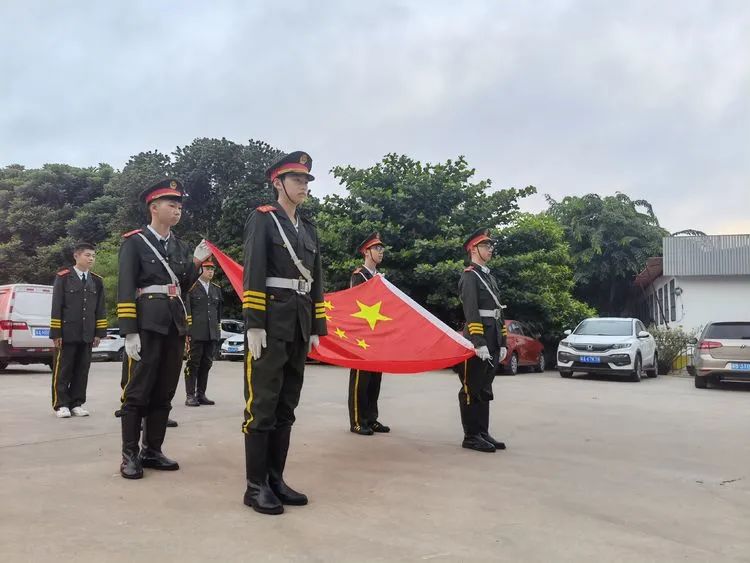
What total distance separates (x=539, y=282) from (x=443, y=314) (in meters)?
3.12

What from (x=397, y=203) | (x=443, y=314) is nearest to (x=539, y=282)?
(x=443, y=314)

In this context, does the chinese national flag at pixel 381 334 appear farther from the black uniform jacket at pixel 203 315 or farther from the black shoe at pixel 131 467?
the black uniform jacket at pixel 203 315

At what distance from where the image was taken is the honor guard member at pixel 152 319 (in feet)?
16.6

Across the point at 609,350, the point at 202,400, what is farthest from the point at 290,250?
the point at 609,350

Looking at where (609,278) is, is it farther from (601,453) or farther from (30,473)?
(30,473)

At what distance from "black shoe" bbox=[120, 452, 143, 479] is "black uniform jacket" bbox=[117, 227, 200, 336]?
3.02ft

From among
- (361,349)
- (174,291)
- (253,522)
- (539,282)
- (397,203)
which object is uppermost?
(397,203)

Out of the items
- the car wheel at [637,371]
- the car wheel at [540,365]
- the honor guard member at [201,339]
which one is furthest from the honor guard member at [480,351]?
the car wheel at [540,365]

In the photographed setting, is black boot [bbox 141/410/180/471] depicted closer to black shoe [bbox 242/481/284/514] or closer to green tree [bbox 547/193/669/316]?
black shoe [bbox 242/481/284/514]

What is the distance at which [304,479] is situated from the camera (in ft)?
16.6

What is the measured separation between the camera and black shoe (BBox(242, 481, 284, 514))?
13.4 feet

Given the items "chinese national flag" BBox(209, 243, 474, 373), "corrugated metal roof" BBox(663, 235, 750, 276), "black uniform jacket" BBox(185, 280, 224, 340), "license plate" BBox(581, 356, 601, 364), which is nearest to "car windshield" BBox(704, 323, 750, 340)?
"license plate" BBox(581, 356, 601, 364)

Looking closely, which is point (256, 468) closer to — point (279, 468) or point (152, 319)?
point (279, 468)

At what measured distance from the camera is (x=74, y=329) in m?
8.36
